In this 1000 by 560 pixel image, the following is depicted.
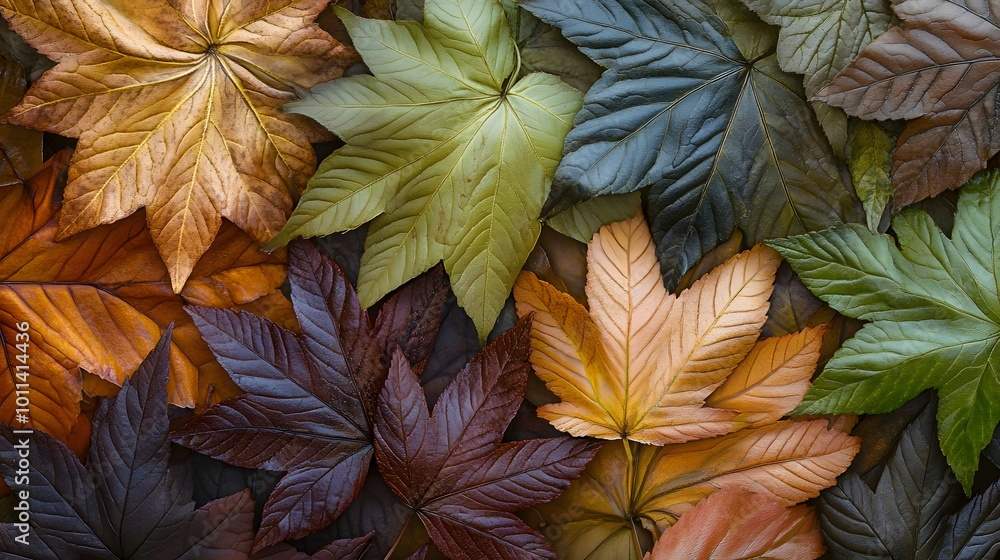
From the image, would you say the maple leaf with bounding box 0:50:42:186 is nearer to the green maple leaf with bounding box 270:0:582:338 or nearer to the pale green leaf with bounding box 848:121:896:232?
the green maple leaf with bounding box 270:0:582:338

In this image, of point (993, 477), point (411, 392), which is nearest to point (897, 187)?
point (993, 477)

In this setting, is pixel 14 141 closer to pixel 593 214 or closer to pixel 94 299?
pixel 94 299

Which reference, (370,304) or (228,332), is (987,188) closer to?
(370,304)

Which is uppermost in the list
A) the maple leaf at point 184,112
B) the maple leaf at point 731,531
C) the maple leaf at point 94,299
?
the maple leaf at point 184,112

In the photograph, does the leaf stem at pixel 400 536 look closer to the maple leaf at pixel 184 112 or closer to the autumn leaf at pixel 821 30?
the maple leaf at pixel 184 112

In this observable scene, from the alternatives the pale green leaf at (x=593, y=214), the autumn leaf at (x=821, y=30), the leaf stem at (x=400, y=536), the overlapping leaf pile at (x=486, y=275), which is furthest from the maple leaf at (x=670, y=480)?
the autumn leaf at (x=821, y=30)
